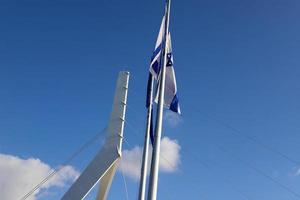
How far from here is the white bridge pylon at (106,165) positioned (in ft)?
82.2

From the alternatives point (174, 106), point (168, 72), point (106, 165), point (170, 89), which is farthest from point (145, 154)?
point (168, 72)

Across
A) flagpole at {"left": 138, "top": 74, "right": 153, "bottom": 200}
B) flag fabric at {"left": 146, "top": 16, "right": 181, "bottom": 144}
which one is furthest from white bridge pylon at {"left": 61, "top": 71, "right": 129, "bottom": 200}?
flag fabric at {"left": 146, "top": 16, "right": 181, "bottom": 144}

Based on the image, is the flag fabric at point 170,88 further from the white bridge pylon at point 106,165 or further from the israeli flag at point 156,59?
the white bridge pylon at point 106,165

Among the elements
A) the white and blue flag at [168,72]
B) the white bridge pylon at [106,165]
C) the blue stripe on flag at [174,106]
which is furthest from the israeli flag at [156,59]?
the white bridge pylon at [106,165]

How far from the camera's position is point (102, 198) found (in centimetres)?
2642

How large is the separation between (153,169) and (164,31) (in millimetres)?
9987

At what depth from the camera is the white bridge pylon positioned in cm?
2506

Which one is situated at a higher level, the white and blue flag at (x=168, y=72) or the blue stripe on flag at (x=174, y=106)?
the white and blue flag at (x=168, y=72)

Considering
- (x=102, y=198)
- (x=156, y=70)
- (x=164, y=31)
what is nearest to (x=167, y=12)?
(x=164, y=31)

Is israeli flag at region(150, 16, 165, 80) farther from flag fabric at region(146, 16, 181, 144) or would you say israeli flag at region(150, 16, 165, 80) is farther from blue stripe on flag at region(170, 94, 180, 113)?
blue stripe on flag at region(170, 94, 180, 113)

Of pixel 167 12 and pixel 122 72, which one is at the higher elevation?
pixel 167 12

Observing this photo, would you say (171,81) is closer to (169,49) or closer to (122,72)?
(169,49)

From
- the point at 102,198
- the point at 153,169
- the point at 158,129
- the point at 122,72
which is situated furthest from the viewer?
the point at 122,72

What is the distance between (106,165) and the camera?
2592 centimetres
